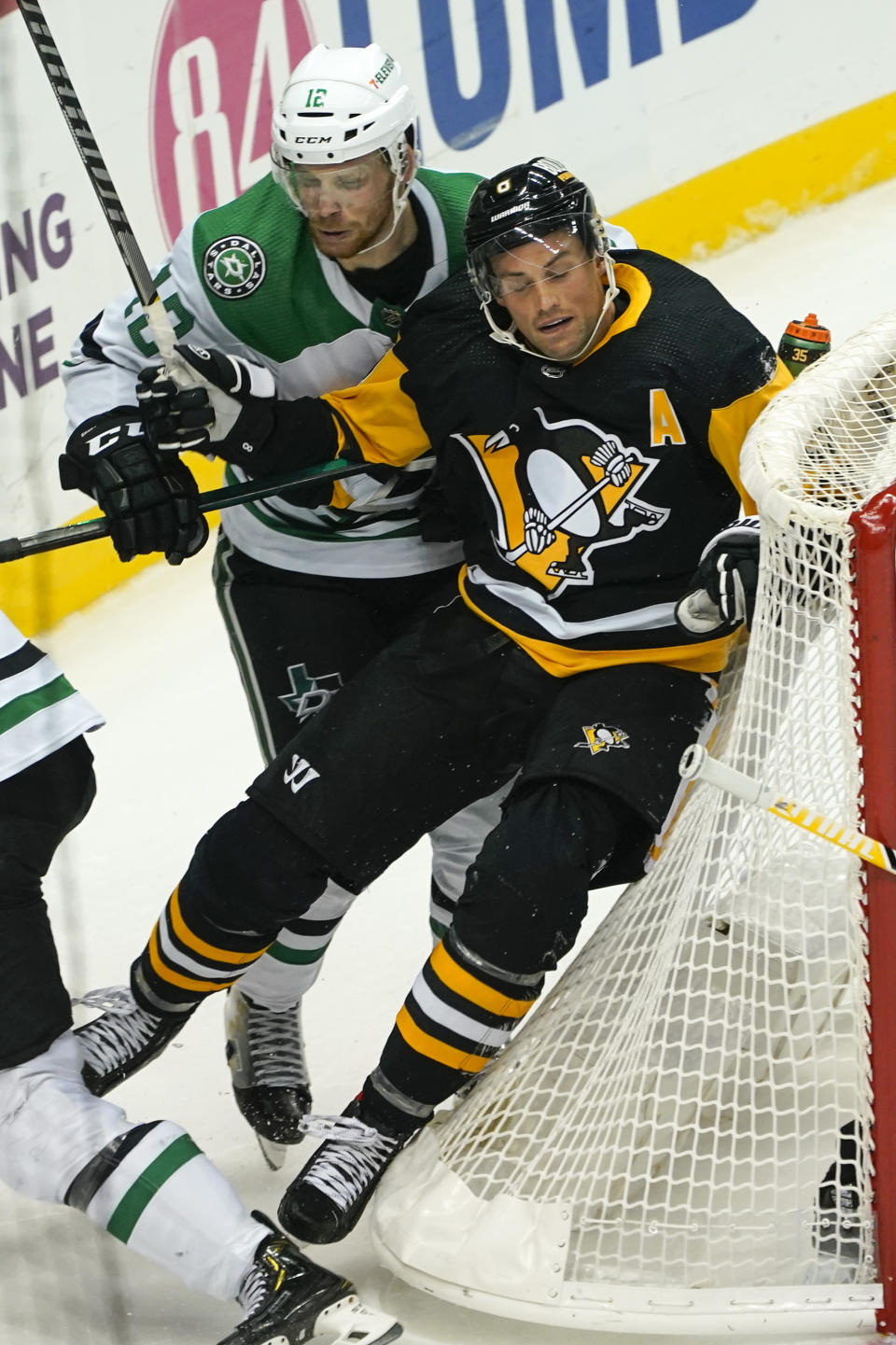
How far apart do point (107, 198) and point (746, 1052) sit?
128cm

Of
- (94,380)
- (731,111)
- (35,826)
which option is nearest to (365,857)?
(35,826)

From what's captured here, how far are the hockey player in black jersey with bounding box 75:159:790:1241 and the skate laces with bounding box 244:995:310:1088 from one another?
0.80ft

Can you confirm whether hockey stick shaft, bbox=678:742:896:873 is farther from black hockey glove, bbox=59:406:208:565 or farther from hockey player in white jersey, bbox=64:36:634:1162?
black hockey glove, bbox=59:406:208:565

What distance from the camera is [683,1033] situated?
1914mm

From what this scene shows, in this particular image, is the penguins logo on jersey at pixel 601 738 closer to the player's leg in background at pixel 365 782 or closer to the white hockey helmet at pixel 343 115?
the player's leg in background at pixel 365 782

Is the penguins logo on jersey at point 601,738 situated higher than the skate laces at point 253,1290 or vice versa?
the penguins logo on jersey at point 601,738

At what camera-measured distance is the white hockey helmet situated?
7.27 ft

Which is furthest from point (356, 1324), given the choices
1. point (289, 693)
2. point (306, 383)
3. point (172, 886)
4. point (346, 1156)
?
point (172, 886)

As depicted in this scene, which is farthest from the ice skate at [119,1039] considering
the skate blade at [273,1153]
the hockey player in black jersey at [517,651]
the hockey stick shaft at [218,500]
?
the hockey stick shaft at [218,500]

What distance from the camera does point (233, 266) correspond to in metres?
2.37

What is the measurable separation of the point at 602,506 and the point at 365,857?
0.51m

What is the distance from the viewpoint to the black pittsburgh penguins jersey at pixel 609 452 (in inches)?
82.9

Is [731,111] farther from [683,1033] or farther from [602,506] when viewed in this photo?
[683,1033]

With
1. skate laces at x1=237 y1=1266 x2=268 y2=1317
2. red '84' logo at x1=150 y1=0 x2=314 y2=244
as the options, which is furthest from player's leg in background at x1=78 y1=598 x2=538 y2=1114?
red '84' logo at x1=150 y1=0 x2=314 y2=244
